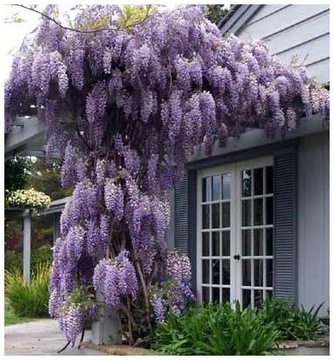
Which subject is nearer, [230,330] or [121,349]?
[230,330]

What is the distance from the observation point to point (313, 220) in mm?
6496

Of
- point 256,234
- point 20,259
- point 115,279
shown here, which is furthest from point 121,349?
point 20,259

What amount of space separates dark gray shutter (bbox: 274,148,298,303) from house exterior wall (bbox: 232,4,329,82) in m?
0.84

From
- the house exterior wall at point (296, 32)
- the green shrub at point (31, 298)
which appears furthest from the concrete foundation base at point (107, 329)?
the green shrub at point (31, 298)

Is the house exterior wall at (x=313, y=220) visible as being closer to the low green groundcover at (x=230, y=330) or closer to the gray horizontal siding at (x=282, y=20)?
the low green groundcover at (x=230, y=330)

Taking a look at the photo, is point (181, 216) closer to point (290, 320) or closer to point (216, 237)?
point (216, 237)

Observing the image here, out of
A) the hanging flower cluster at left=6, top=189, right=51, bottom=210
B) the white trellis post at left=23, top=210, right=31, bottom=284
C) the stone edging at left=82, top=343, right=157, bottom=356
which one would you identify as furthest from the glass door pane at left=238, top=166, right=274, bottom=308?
the white trellis post at left=23, top=210, right=31, bottom=284

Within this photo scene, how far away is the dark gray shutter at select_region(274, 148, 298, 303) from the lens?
21.8 ft

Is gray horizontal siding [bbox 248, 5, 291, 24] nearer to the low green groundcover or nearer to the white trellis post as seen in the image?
the low green groundcover

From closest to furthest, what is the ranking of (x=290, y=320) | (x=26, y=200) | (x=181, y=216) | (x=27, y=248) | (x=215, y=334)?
1. (x=215, y=334)
2. (x=290, y=320)
3. (x=181, y=216)
4. (x=26, y=200)
5. (x=27, y=248)

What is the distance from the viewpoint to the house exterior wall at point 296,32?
22.1 feet

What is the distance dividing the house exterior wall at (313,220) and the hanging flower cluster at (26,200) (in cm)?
676

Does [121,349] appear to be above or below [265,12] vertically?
below

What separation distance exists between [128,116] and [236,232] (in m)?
2.16
